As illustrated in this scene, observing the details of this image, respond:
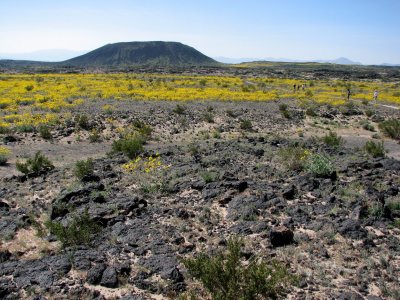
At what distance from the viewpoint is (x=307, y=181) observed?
11.8 metres

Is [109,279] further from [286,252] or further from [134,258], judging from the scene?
[286,252]

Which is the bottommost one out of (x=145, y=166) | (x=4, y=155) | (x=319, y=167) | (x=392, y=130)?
(x=4, y=155)

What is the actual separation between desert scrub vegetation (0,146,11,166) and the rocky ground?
339mm

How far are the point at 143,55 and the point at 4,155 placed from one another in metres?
164

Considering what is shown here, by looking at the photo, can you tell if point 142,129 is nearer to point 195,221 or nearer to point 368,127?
point 195,221

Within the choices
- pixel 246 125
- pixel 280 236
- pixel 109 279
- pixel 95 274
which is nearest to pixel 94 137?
pixel 246 125

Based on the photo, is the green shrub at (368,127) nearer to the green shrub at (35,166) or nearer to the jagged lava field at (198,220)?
the jagged lava field at (198,220)

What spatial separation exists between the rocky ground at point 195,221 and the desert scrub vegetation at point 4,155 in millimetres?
339

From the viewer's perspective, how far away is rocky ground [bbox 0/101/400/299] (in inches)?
275

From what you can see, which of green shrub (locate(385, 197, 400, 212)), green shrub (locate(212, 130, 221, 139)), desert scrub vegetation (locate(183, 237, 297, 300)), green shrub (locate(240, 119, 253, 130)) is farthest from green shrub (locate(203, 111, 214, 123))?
desert scrub vegetation (locate(183, 237, 297, 300))

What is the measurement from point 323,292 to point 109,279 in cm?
385

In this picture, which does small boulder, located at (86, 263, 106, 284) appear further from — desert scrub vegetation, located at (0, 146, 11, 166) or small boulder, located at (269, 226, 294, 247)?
desert scrub vegetation, located at (0, 146, 11, 166)

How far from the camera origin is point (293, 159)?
14.0m

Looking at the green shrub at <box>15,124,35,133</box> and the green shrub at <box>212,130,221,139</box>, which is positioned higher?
the green shrub at <box>15,124,35,133</box>
